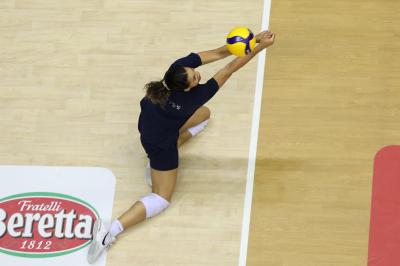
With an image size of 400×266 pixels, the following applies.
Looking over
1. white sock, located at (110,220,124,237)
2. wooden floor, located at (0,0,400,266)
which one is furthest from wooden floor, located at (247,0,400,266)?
white sock, located at (110,220,124,237)

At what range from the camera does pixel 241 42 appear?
415 centimetres

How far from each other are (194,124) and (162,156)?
486 millimetres

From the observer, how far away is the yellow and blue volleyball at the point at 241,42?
4152mm

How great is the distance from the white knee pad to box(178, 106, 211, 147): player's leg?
0.52m

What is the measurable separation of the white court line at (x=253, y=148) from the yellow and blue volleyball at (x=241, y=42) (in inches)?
32.4

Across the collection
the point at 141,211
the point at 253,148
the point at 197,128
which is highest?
the point at 197,128

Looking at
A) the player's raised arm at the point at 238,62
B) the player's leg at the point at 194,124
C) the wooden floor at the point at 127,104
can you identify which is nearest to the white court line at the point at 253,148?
the wooden floor at the point at 127,104

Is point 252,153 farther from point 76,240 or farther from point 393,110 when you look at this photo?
point 76,240

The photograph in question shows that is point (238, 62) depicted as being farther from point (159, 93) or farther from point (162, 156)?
point (162, 156)

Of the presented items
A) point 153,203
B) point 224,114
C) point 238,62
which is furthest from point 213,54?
point 153,203

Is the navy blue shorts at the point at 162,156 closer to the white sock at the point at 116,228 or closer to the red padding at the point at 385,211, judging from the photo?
the white sock at the point at 116,228

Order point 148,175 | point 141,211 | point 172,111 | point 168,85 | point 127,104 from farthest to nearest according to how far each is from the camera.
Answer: point 127,104 → point 148,175 → point 141,211 → point 172,111 → point 168,85

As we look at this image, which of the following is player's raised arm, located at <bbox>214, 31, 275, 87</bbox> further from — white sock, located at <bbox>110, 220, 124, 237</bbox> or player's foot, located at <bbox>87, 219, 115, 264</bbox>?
player's foot, located at <bbox>87, 219, 115, 264</bbox>

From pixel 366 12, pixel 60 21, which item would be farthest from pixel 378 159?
pixel 60 21
